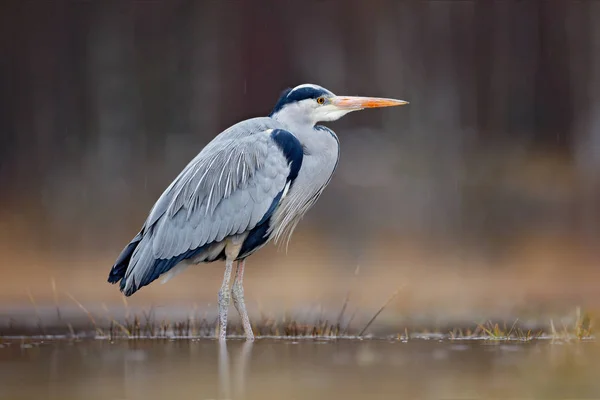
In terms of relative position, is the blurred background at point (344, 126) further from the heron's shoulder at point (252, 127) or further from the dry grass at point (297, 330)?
the heron's shoulder at point (252, 127)

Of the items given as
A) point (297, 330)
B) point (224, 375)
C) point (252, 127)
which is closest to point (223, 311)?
point (297, 330)

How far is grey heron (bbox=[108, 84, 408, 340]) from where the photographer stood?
6324 mm

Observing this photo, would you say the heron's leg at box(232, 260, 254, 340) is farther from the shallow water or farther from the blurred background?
the blurred background

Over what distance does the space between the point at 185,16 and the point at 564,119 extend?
4.70 m

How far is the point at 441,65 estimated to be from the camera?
47.3 feet

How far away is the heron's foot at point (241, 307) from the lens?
6125 mm

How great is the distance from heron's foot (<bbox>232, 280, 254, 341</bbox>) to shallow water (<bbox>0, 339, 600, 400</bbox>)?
0.30ft

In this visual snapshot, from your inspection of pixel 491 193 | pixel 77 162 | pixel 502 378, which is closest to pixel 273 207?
pixel 502 378

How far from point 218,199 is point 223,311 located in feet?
2.00

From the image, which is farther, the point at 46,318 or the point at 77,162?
the point at 77,162

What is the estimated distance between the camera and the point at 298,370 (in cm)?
501

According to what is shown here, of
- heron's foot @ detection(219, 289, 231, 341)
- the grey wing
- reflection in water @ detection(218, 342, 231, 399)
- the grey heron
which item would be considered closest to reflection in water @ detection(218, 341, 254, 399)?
reflection in water @ detection(218, 342, 231, 399)

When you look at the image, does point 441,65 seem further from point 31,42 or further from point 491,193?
point 31,42

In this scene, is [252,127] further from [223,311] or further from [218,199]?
[223,311]
